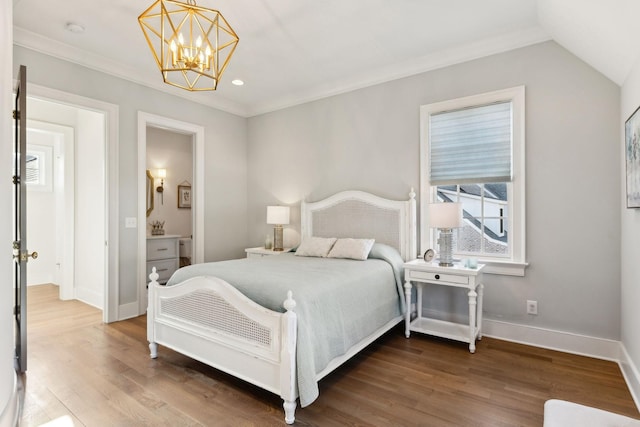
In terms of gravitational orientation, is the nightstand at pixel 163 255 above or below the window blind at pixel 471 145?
below

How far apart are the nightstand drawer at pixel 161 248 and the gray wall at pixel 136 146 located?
794 mm

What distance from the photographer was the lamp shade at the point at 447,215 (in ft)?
9.78

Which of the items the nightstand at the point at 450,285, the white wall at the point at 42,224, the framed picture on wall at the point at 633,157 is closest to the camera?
the framed picture on wall at the point at 633,157

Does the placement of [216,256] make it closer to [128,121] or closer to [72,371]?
[128,121]

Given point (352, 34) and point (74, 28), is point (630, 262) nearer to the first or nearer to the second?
point (352, 34)

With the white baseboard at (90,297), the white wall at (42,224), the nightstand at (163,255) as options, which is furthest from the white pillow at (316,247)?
the white wall at (42,224)

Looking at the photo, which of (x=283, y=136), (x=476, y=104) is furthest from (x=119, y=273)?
(x=476, y=104)

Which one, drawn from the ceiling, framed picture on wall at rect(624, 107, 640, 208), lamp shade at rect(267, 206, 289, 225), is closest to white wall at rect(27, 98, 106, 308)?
the ceiling

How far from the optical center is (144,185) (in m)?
3.92

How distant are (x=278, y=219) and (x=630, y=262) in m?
3.42

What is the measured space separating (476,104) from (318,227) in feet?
7.27

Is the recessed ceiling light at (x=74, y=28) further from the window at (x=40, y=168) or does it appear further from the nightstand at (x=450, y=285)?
the nightstand at (x=450, y=285)

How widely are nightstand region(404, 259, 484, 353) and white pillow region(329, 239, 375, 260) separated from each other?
1.42 ft

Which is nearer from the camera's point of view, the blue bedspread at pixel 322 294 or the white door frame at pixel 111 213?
the blue bedspread at pixel 322 294
